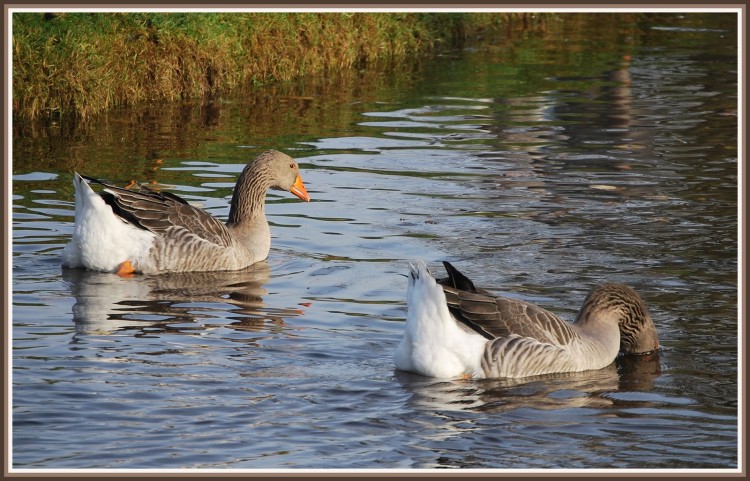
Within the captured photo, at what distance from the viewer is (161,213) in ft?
39.5

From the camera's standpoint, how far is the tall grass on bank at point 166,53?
1872cm

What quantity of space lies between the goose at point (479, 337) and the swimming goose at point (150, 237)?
3705 mm

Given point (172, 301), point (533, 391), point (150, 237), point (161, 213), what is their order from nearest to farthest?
1. point (533, 391)
2. point (172, 301)
3. point (150, 237)
4. point (161, 213)

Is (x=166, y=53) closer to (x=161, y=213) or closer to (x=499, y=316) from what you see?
(x=161, y=213)

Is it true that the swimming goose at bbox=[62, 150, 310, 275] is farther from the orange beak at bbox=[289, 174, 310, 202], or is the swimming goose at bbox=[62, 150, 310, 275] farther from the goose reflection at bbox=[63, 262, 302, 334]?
the orange beak at bbox=[289, 174, 310, 202]

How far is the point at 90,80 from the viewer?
1917 centimetres

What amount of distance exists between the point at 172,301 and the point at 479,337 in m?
3.32

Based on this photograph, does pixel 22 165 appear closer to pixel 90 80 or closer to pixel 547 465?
pixel 90 80

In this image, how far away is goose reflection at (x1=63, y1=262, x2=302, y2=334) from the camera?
10.1 metres

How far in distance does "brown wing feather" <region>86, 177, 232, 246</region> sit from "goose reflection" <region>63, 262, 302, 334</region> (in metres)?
0.44

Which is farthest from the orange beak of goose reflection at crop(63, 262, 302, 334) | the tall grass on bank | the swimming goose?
the tall grass on bank

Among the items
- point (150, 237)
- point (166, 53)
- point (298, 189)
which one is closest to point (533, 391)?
point (150, 237)

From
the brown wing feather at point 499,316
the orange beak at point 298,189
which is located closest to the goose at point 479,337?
the brown wing feather at point 499,316

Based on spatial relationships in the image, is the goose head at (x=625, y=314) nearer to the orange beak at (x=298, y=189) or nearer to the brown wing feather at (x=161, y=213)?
the brown wing feather at (x=161, y=213)
